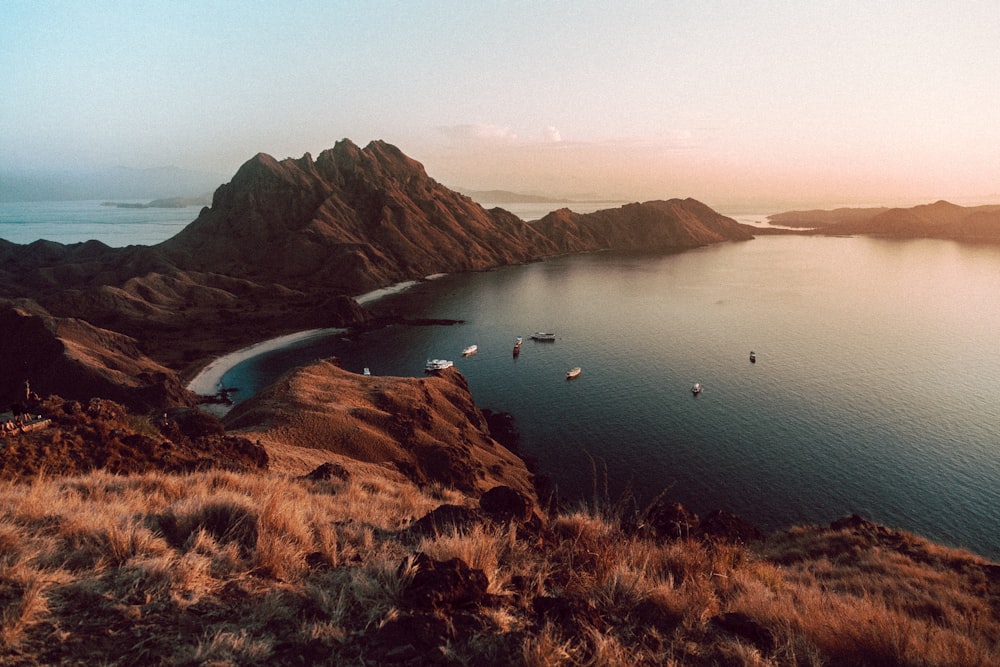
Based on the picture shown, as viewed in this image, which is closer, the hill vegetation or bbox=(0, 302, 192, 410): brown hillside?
the hill vegetation

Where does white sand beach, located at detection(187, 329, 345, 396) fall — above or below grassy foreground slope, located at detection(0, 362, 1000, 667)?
below

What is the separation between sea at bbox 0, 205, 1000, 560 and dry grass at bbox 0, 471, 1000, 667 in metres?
1.63

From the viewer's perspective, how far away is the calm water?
43.9 m

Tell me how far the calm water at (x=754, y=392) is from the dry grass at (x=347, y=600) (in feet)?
108

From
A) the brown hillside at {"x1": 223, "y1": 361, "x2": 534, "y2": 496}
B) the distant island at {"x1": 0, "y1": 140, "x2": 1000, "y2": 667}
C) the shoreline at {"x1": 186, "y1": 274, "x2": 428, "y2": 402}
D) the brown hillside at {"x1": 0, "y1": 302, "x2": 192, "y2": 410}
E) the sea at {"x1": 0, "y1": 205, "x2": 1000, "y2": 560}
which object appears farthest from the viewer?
the shoreline at {"x1": 186, "y1": 274, "x2": 428, "y2": 402}

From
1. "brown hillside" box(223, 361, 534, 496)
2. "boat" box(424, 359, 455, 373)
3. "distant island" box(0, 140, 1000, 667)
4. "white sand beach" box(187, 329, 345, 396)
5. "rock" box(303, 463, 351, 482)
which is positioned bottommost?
"white sand beach" box(187, 329, 345, 396)

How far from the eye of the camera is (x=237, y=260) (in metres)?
171

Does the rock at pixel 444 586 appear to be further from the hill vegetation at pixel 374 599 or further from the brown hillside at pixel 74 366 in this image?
the brown hillside at pixel 74 366

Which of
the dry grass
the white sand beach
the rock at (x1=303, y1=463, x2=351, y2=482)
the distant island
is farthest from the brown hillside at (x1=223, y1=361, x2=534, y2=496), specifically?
the white sand beach

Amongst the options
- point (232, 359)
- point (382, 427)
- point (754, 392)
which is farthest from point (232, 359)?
point (754, 392)

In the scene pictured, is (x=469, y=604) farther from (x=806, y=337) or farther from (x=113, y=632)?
Result: (x=806, y=337)

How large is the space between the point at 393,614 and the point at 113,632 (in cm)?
256

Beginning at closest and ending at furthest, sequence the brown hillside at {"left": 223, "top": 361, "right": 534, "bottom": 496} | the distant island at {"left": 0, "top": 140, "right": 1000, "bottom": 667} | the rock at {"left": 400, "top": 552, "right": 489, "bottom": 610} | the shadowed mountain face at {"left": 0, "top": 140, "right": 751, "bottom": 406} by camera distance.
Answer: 1. the distant island at {"left": 0, "top": 140, "right": 1000, "bottom": 667}
2. the rock at {"left": 400, "top": 552, "right": 489, "bottom": 610}
3. the brown hillside at {"left": 223, "top": 361, "right": 534, "bottom": 496}
4. the shadowed mountain face at {"left": 0, "top": 140, "right": 751, "bottom": 406}

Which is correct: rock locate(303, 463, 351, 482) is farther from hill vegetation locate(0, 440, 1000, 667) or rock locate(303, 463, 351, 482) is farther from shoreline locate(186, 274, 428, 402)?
shoreline locate(186, 274, 428, 402)
